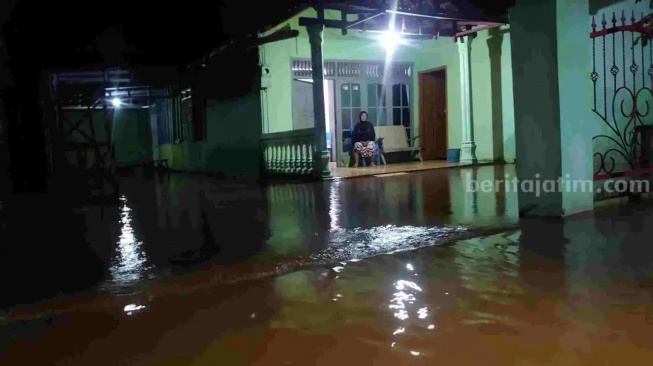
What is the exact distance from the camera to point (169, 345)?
93.3 inches

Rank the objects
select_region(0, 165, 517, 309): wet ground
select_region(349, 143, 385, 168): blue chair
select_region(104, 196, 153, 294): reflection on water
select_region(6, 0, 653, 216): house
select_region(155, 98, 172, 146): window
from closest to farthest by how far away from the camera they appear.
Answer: select_region(104, 196, 153, 294): reflection on water → select_region(0, 165, 517, 309): wet ground → select_region(6, 0, 653, 216): house → select_region(349, 143, 385, 168): blue chair → select_region(155, 98, 172, 146): window

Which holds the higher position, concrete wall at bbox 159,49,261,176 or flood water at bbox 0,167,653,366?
concrete wall at bbox 159,49,261,176

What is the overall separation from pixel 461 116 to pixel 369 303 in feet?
37.4

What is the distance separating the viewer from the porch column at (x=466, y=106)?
41.5 feet

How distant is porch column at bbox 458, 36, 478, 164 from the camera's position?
1264 cm

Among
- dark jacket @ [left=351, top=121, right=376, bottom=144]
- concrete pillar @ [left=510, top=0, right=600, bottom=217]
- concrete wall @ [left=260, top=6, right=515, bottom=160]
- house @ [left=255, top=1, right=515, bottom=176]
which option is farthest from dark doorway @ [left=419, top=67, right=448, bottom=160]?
concrete pillar @ [left=510, top=0, right=600, bottom=217]

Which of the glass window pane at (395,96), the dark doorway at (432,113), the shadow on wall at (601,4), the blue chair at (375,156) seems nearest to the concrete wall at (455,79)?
the dark doorway at (432,113)

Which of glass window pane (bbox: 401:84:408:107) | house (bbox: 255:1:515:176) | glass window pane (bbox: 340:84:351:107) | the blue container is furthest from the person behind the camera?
glass window pane (bbox: 401:84:408:107)

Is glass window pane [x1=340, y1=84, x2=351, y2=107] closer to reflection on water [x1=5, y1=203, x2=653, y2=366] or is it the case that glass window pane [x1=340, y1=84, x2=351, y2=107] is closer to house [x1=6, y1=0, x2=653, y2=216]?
house [x1=6, y1=0, x2=653, y2=216]

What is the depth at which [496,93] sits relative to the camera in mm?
12609

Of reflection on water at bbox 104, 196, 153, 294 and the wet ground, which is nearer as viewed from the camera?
reflection on water at bbox 104, 196, 153, 294

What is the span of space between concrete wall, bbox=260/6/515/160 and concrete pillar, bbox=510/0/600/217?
7.17 m

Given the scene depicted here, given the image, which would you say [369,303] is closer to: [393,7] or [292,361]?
[292,361]

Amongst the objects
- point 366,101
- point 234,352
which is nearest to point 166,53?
point 366,101
